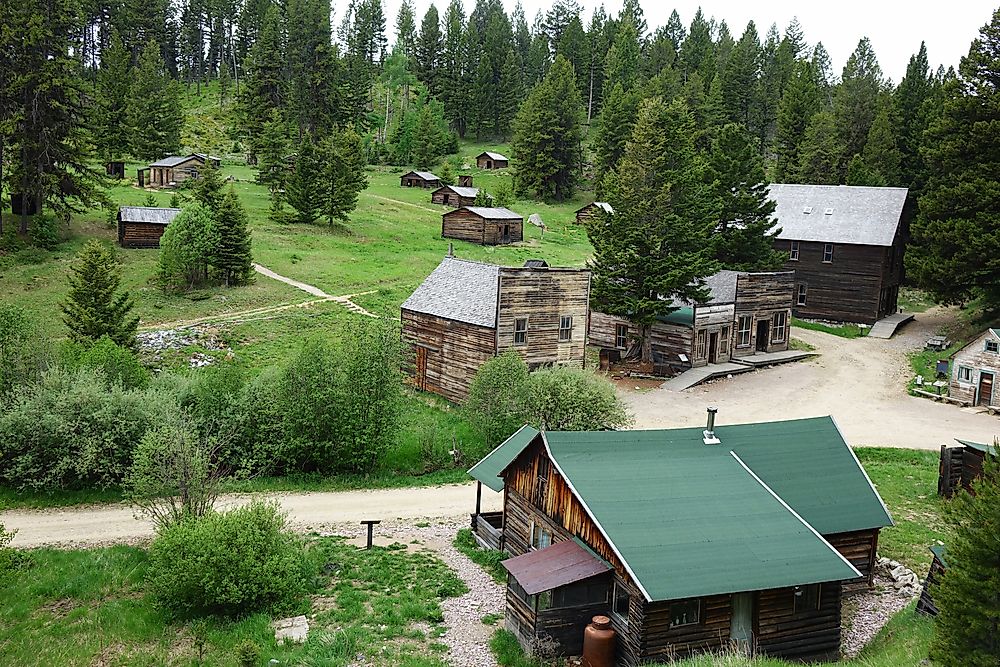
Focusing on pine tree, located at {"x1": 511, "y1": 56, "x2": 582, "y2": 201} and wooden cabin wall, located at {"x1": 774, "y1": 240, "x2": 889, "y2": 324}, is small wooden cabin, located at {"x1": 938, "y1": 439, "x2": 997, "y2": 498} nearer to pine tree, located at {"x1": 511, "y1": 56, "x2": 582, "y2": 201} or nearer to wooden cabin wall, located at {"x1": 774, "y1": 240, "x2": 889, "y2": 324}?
wooden cabin wall, located at {"x1": 774, "y1": 240, "x2": 889, "y2": 324}

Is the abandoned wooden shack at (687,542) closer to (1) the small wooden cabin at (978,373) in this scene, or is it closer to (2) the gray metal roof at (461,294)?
(2) the gray metal roof at (461,294)

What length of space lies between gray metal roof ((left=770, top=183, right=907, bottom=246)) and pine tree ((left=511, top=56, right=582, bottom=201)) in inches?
1102

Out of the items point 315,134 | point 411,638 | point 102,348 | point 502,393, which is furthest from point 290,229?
point 411,638

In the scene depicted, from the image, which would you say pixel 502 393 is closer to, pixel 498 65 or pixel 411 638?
pixel 411 638

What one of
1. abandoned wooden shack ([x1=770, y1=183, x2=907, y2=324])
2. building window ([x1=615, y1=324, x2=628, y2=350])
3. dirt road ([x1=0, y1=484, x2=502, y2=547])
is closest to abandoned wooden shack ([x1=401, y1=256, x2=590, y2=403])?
building window ([x1=615, y1=324, x2=628, y2=350])

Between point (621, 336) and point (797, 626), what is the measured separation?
25621 mm

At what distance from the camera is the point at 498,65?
354 ft

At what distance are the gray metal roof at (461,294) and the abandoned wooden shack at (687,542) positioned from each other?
46.7 ft

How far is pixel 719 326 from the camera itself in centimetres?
4041

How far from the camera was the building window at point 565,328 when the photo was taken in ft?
114

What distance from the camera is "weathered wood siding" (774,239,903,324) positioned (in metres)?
49.6

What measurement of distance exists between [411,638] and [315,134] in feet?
216

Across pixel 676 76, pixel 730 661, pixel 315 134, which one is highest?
pixel 676 76

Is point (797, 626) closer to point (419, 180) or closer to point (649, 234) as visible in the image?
point (649, 234)
